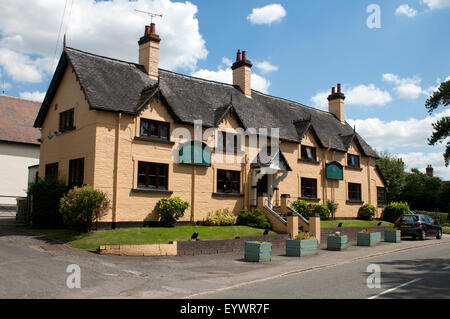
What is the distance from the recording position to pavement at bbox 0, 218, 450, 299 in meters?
10.6

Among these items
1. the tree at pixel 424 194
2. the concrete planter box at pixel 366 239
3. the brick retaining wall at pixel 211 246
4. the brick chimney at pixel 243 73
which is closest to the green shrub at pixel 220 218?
the brick retaining wall at pixel 211 246

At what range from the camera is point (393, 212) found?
1484 inches

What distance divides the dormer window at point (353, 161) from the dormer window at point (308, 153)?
4.80 meters

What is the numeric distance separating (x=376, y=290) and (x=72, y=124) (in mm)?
18702

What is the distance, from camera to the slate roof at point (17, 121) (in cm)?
3941

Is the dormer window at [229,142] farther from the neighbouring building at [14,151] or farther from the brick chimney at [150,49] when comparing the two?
the neighbouring building at [14,151]

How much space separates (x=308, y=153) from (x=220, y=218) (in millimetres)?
10762

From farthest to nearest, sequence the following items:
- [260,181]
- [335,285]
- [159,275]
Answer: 1. [260,181]
2. [159,275]
3. [335,285]

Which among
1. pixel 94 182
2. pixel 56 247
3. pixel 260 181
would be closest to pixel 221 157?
pixel 260 181

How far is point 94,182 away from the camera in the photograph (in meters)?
20.2

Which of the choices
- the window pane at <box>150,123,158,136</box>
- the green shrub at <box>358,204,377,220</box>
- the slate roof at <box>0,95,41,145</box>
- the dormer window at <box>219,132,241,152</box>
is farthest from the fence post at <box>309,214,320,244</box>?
the slate roof at <box>0,95,41,145</box>

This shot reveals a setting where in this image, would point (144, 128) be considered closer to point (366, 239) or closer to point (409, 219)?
point (366, 239)

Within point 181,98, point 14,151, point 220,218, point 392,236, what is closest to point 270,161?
point 220,218

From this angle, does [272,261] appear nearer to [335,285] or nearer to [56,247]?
[335,285]
